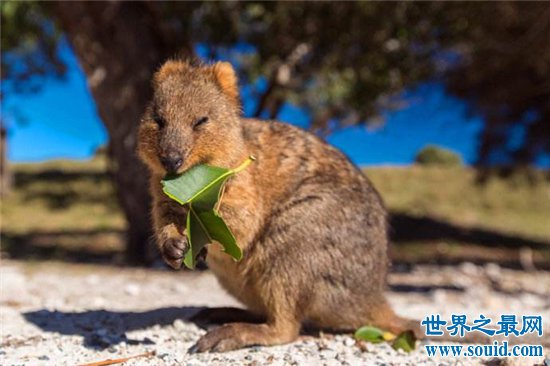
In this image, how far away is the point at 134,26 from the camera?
1003 cm

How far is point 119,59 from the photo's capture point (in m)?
9.98

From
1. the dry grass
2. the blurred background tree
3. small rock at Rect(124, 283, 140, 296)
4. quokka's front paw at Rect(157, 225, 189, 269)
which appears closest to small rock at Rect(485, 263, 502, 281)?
the blurred background tree

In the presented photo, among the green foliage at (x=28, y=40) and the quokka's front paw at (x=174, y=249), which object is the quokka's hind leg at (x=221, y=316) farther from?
the green foliage at (x=28, y=40)

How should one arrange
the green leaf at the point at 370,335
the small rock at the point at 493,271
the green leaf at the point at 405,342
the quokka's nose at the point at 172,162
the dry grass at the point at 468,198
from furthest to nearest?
the dry grass at the point at 468,198
the small rock at the point at 493,271
the green leaf at the point at 370,335
the green leaf at the point at 405,342
the quokka's nose at the point at 172,162

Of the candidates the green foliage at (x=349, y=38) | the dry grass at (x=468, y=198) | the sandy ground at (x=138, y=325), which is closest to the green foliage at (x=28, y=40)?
the green foliage at (x=349, y=38)

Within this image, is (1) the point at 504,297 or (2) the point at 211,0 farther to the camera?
(2) the point at 211,0

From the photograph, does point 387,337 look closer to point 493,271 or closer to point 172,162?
point 172,162

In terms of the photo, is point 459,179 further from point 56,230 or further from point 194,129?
point 194,129

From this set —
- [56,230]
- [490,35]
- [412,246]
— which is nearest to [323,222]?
[490,35]

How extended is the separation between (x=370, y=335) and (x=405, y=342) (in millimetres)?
247

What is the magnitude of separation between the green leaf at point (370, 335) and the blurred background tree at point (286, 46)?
19.2 ft

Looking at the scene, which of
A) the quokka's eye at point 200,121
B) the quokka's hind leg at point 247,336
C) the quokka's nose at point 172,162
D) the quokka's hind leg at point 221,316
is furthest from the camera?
the quokka's hind leg at point 221,316

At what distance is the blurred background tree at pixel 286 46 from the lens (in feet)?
32.9

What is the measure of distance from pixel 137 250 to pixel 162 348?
21.7ft
